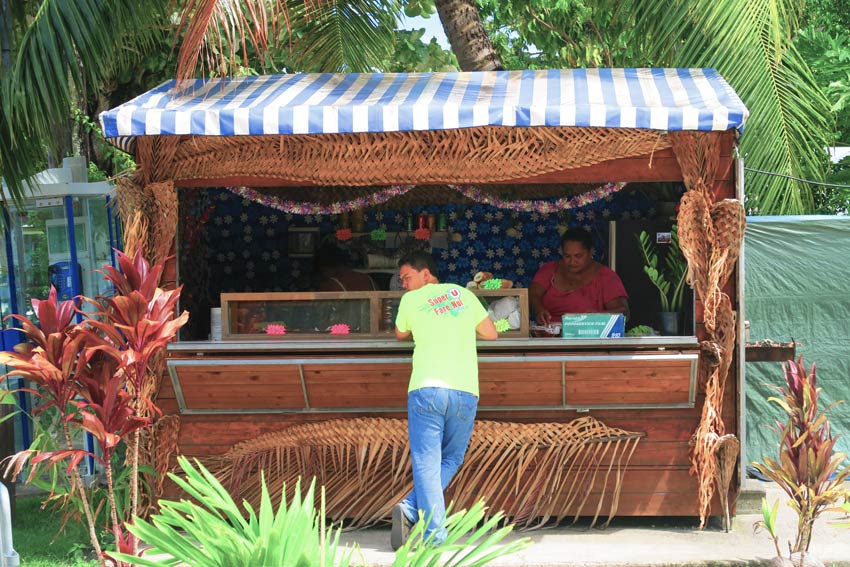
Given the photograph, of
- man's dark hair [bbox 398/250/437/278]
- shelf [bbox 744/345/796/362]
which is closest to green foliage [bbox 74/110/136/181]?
man's dark hair [bbox 398/250/437/278]

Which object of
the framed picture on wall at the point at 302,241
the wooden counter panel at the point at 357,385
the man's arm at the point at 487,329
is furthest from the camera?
the framed picture on wall at the point at 302,241

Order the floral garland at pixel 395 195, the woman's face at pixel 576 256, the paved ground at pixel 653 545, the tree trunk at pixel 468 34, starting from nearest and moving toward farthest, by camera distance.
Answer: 1. the paved ground at pixel 653 545
2. the floral garland at pixel 395 195
3. the woman's face at pixel 576 256
4. the tree trunk at pixel 468 34

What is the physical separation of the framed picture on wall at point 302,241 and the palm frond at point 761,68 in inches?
148

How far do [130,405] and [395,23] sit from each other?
272 inches

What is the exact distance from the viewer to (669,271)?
7.71 metres

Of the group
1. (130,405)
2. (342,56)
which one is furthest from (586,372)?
(342,56)

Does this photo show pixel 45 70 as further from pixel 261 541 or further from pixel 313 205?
pixel 261 541

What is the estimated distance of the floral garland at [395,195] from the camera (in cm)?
715

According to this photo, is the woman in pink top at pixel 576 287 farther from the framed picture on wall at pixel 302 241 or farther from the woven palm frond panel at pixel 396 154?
the framed picture on wall at pixel 302 241

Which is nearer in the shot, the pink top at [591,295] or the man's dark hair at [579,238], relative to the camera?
the pink top at [591,295]

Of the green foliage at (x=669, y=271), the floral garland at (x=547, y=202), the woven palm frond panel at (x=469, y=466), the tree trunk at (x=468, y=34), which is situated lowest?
the woven palm frond panel at (x=469, y=466)

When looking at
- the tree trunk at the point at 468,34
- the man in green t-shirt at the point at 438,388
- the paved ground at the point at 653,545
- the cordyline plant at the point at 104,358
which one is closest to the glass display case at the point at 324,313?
the man in green t-shirt at the point at 438,388

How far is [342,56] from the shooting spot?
1063 centimetres

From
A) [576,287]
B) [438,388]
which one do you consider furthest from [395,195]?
[438,388]
